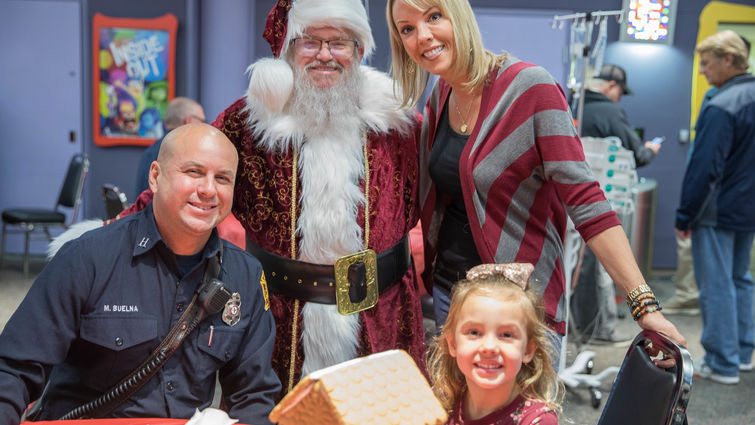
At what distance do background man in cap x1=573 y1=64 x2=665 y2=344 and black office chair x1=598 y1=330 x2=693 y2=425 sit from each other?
2.81 metres

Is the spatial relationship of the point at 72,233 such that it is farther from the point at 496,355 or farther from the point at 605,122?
the point at 605,122

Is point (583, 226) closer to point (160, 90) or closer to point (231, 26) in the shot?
point (231, 26)

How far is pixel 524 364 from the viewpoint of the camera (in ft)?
4.17

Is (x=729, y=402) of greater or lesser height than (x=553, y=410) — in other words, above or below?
below

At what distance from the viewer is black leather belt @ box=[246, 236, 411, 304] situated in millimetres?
1815

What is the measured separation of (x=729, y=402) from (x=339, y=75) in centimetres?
278

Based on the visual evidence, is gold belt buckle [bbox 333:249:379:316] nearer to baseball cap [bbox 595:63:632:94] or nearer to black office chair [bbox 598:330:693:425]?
black office chair [bbox 598:330:693:425]

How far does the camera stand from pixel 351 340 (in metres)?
1.84

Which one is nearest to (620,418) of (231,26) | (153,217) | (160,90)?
(153,217)

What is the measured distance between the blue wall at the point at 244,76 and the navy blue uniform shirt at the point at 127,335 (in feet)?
16.6

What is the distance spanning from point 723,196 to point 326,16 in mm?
2706

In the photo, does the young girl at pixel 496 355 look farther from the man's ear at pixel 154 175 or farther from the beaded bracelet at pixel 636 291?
the man's ear at pixel 154 175

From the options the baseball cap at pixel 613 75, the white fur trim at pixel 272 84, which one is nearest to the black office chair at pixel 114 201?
the white fur trim at pixel 272 84

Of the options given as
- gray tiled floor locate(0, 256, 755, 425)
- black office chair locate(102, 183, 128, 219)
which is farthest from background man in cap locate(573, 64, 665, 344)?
black office chair locate(102, 183, 128, 219)
